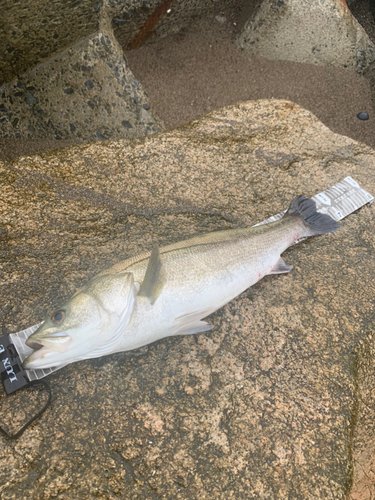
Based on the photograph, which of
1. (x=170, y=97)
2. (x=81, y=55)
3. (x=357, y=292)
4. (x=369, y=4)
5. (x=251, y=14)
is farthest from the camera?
(x=369, y=4)

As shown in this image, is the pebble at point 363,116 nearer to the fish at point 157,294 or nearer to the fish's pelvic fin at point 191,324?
the fish at point 157,294

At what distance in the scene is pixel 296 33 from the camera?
576 centimetres

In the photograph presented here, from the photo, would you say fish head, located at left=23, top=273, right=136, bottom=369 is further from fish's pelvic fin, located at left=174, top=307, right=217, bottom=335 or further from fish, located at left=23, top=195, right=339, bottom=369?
fish's pelvic fin, located at left=174, top=307, right=217, bottom=335

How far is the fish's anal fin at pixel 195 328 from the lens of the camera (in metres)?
2.39

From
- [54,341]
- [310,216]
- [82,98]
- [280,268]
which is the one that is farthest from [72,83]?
[54,341]

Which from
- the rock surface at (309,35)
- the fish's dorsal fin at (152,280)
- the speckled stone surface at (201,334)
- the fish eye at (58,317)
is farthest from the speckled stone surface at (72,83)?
the fish eye at (58,317)

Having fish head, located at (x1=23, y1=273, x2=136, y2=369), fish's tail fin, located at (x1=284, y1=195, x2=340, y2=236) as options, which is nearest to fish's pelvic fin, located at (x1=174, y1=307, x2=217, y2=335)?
fish head, located at (x1=23, y1=273, x2=136, y2=369)

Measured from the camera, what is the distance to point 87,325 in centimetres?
206

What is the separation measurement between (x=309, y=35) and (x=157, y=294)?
191 inches

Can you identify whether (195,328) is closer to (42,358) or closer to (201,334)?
(201,334)

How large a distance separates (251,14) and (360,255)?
4.52 metres

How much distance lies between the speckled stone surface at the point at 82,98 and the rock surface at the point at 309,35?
7.59 feet

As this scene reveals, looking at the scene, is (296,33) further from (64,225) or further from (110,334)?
(110,334)

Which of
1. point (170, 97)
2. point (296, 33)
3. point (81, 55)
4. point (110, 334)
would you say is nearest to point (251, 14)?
point (296, 33)
